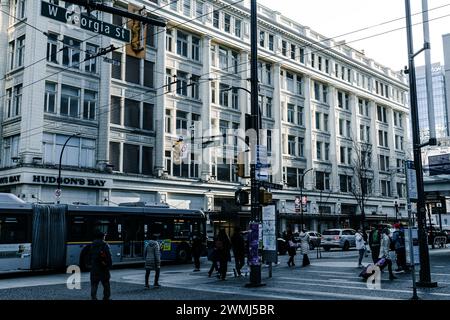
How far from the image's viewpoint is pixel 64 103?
118 ft

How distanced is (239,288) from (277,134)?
38307mm

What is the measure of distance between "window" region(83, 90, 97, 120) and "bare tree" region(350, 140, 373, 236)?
33.1 m

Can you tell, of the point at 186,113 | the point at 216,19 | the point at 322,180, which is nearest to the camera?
the point at 186,113

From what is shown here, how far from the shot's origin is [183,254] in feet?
89.6

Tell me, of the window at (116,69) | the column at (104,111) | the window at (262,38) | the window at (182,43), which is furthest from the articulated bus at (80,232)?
the window at (262,38)

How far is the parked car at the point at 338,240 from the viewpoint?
3903cm

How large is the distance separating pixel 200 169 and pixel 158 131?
5.62 meters

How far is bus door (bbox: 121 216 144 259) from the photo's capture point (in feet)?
81.2

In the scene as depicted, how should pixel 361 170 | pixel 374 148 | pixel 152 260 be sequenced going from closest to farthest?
pixel 152 260, pixel 361 170, pixel 374 148

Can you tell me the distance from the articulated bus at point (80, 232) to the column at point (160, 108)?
1377 centimetres

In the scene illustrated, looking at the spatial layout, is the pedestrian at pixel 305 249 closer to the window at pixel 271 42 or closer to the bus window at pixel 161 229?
the bus window at pixel 161 229

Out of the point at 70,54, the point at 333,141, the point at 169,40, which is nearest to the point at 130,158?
the point at 70,54

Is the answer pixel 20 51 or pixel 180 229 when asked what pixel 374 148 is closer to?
pixel 180 229
